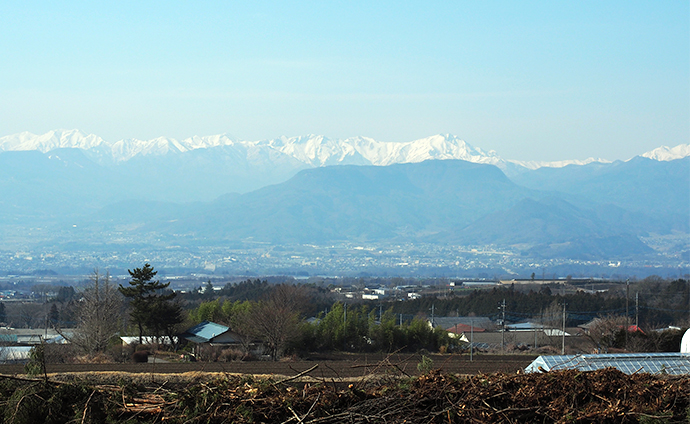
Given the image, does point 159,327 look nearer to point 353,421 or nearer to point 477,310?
point 353,421

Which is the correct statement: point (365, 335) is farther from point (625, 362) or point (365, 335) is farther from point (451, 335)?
point (625, 362)

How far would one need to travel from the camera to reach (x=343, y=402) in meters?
6.64

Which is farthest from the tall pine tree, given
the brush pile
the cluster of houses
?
the brush pile

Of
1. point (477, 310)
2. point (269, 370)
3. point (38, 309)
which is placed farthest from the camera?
point (38, 309)

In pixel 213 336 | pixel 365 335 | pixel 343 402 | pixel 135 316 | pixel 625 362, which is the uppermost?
pixel 343 402

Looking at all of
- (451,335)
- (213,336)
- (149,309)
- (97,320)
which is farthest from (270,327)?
(451,335)

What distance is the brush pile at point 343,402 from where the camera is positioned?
21.2 feet

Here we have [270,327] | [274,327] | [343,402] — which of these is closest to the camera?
[343,402]

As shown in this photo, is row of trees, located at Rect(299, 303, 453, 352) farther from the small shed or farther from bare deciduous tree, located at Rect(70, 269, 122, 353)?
bare deciduous tree, located at Rect(70, 269, 122, 353)

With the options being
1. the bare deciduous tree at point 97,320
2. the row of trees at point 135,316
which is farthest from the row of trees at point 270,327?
the bare deciduous tree at point 97,320

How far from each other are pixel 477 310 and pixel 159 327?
41.3 m

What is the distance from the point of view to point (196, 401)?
6.58 metres

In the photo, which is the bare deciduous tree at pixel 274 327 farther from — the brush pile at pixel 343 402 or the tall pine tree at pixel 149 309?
the brush pile at pixel 343 402

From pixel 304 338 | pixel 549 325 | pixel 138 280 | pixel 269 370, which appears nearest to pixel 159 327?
pixel 138 280
